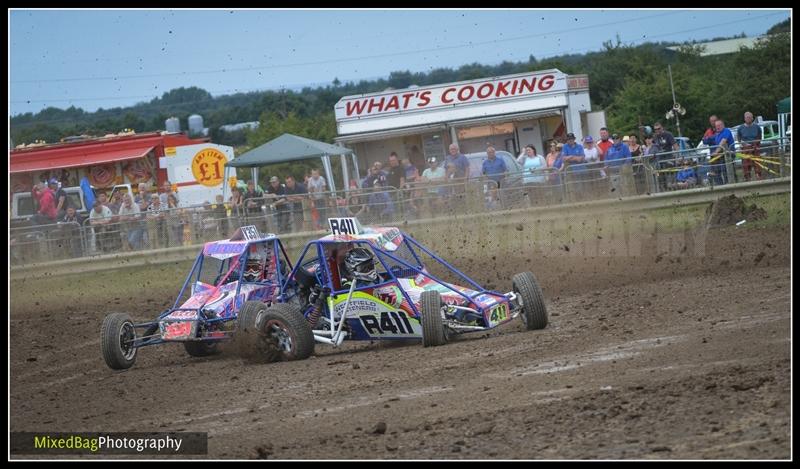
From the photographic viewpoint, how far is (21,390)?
32.1 feet

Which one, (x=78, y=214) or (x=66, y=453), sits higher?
(x=78, y=214)

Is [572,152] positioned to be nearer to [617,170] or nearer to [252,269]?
[617,170]

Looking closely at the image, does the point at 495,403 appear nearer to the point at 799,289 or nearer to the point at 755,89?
the point at 799,289

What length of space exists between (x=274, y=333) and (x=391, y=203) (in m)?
6.85

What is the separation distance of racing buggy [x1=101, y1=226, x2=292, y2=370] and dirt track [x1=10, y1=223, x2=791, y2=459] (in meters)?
0.25

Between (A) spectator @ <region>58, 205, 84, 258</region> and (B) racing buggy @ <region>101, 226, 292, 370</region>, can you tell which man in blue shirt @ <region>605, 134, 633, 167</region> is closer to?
(B) racing buggy @ <region>101, 226, 292, 370</region>

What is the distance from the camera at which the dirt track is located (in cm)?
572

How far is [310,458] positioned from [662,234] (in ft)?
32.9

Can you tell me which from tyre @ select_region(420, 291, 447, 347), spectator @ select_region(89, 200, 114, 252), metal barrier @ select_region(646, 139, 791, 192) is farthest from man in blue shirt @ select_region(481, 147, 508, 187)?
tyre @ select_region(420, 291, 447, 347)

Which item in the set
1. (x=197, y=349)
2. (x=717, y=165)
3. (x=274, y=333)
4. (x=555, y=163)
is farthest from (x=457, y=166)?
(x=274, y=333)

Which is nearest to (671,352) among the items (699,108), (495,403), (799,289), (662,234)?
(495,403)

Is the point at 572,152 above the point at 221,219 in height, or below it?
above

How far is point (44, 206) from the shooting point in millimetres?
17219

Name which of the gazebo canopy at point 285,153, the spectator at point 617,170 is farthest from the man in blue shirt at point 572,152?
the gazebo canopy at point 285,153
